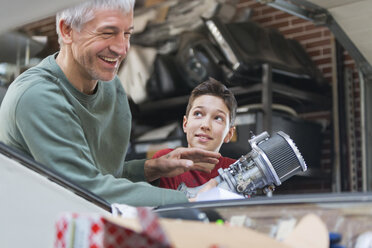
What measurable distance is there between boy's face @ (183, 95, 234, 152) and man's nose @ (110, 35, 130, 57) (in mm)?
186

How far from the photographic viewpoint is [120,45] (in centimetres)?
98

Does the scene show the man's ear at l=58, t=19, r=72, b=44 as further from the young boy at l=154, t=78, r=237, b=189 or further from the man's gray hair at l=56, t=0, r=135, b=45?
the young boy at l=154, t=78, r=237, b=189

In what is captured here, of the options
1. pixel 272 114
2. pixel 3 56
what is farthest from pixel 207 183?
pixel 272 114

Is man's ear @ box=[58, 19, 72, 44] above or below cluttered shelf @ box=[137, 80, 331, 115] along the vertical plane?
above

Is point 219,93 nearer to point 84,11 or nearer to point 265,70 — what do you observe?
point 84,11

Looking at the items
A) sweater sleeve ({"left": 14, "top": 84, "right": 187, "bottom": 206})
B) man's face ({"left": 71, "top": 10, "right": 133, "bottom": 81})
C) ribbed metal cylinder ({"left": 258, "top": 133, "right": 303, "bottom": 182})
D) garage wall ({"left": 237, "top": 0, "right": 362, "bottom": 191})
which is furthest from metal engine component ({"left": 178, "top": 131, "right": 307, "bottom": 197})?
garage wall ({"left": 237, "top": 0, "right": 362, "bottom": 191})

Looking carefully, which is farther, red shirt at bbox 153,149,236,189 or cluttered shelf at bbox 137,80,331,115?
cluttered shelf at bbox 137,80,331,115

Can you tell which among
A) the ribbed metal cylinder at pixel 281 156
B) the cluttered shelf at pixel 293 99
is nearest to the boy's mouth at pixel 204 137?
the ribbed metal cylinder at pixel 281 156

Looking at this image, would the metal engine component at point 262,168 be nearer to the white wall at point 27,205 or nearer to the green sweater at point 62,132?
the green sweater at point 62,132

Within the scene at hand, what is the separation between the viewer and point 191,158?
1036 mm

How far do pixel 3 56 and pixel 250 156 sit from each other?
477 millimetres

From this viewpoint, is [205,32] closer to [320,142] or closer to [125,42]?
[320,142]

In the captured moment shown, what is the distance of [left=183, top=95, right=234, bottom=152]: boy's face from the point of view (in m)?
1.06

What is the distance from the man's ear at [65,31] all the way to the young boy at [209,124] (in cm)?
27
